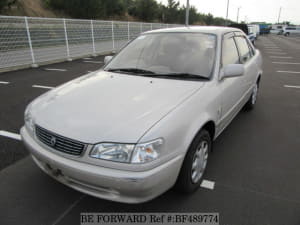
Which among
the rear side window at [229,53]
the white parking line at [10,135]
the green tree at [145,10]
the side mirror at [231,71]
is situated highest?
the green tree at [145,10]

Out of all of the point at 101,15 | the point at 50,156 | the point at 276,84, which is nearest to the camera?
the point at 50,156

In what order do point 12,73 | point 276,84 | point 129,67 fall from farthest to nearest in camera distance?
1. point 12,73
2. point 276,84
3. point 129,67

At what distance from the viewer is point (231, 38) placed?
3289mm

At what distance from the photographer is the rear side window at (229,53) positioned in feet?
9.39

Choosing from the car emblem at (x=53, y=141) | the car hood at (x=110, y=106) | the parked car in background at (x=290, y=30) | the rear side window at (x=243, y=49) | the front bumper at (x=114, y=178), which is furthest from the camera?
the parked car in background at (x=290, y=30)

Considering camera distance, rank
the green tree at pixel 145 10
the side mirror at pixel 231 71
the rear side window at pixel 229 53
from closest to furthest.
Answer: the side mirror at pixel 231 71 → the rear side window at pixel 229 53 → the green tree at pixel 145 10

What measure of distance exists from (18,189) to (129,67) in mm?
1831

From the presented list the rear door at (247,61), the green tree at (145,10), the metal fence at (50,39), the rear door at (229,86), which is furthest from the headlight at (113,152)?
the green tree at (145,10)

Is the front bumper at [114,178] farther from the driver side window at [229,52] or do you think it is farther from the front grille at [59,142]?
the driver side window at [229,52]

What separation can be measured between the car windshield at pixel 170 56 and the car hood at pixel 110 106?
0.24 metres

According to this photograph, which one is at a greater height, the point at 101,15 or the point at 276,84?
the point at 101,15

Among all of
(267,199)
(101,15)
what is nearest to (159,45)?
(267,199)

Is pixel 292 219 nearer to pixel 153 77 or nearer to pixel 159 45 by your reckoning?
pixel 153 77

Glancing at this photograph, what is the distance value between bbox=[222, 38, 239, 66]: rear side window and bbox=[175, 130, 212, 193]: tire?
104 cm
